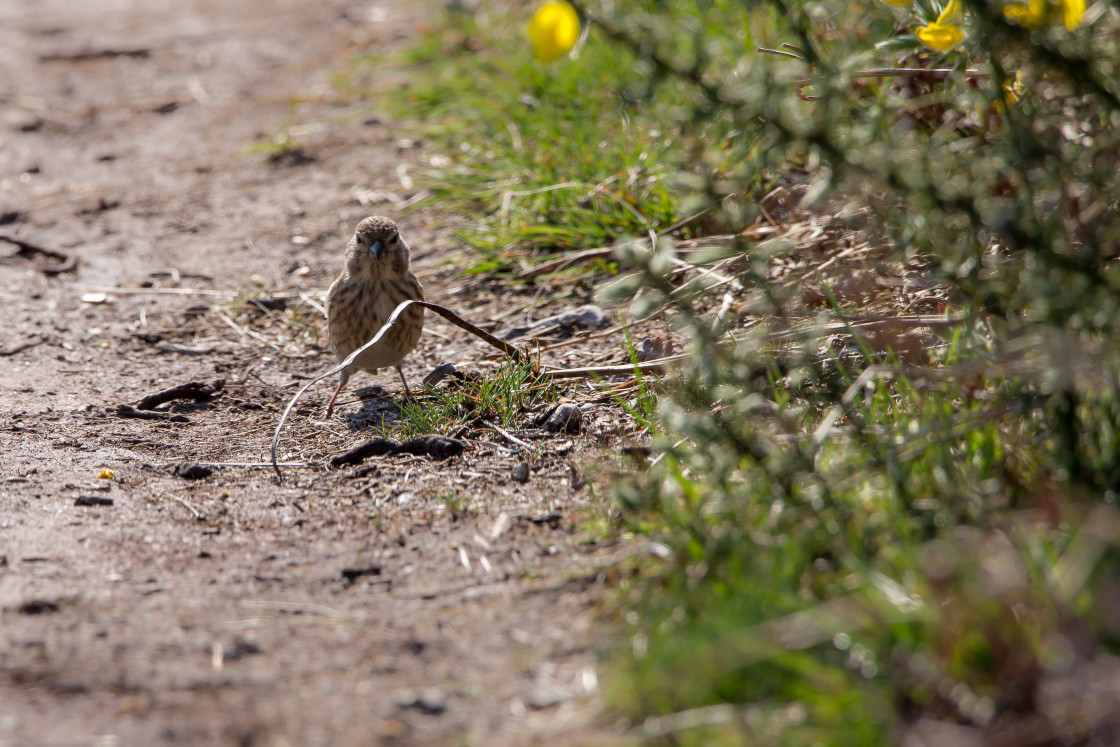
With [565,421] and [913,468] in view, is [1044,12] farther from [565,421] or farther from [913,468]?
[565,421]

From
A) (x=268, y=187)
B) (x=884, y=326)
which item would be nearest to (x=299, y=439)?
(x=884, y=326)

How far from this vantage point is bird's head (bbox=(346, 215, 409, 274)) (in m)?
5.27

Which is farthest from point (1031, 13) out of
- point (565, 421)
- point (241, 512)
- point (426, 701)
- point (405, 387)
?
point (405, 387)

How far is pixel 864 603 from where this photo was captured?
2363 millimetres

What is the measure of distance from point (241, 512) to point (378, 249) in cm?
190

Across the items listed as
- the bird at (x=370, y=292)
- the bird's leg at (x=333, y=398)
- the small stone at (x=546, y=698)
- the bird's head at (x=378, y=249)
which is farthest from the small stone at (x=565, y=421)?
the small stone at (x=546, y=698)

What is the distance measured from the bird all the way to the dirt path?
277mm

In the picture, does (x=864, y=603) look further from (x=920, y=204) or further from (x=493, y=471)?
(x=493, y=471)

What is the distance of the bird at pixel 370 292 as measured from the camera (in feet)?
16.7

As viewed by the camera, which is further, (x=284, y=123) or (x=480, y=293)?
(x=284, y=123)

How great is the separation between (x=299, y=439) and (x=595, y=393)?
1.21 meters

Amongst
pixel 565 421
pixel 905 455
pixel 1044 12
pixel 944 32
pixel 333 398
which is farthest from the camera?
pixel 333 398

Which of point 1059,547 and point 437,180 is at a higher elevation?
point 1059,547

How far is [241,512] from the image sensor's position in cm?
370
